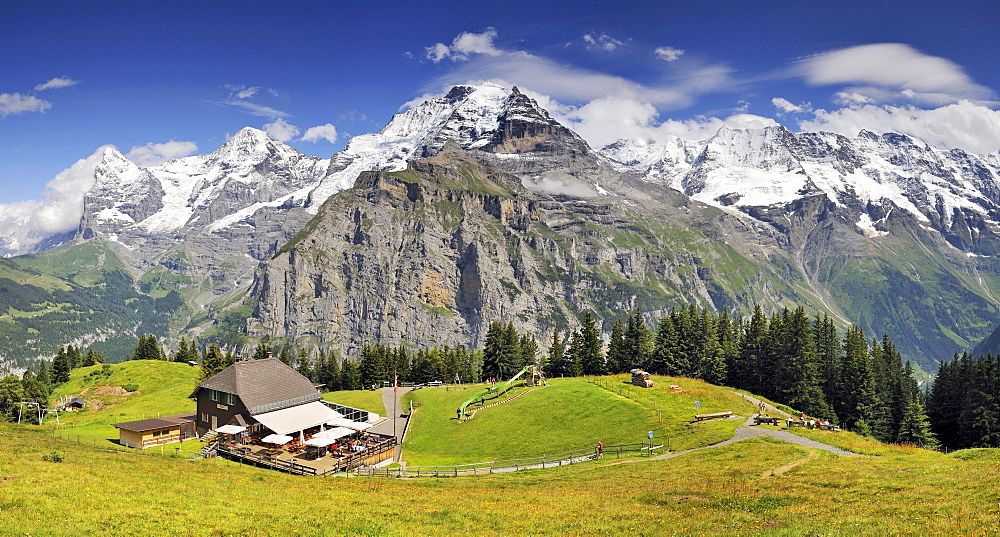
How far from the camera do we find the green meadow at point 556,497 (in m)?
23.7

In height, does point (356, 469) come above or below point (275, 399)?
below

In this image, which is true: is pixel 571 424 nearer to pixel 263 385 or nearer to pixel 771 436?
pixel 771 436

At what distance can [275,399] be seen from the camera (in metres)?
75.3

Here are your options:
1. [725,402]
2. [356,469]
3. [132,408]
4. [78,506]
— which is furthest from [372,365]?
[78,506]

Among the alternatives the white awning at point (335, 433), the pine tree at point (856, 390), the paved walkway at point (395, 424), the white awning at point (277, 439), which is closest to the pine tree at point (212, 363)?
the paved walkway at point (395, 424)

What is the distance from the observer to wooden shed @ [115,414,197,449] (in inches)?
2680

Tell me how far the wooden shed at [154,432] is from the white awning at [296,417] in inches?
475

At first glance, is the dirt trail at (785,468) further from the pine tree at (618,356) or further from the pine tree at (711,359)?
the pine tree at (618,356)

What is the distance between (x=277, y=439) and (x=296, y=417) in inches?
309

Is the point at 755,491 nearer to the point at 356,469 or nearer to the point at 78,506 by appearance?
the point at 78,506

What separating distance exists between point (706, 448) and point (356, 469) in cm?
3423

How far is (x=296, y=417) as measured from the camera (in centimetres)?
7294

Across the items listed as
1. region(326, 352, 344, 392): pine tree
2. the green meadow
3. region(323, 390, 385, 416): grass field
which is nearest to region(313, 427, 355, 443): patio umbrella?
the green meadow

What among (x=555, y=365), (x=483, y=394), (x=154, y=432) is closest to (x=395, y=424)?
(x=483, y=394)
